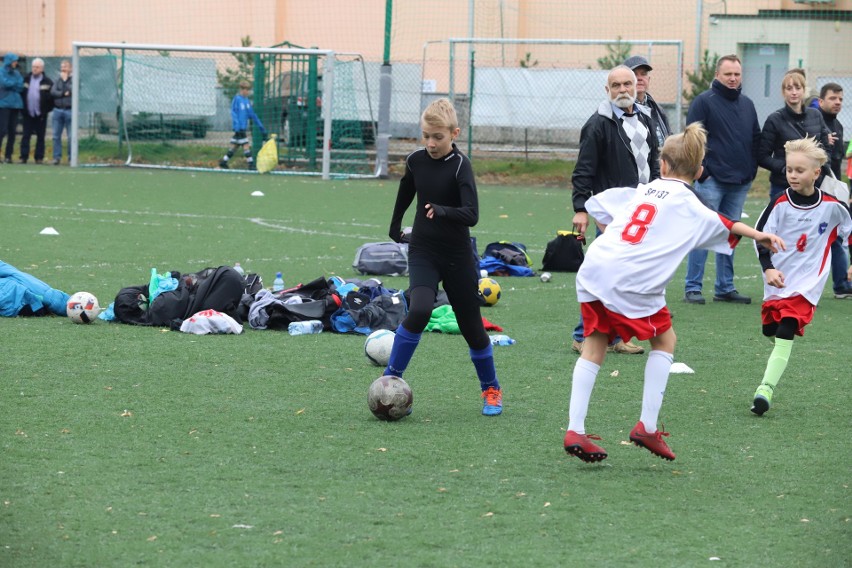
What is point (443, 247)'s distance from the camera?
22.1ft

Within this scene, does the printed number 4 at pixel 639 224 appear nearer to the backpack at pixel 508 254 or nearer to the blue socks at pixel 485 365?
the blue socks at pixel 485 365

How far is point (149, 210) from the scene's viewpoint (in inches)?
719

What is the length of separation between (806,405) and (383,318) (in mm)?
3259

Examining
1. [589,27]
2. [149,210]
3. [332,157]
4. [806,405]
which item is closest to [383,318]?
[806,405]

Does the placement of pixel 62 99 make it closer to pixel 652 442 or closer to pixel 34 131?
pixel 34 131

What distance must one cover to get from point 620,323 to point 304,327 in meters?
3.80

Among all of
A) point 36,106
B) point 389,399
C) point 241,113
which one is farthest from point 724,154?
point 36,106

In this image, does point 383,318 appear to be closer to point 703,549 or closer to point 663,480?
point 663,480

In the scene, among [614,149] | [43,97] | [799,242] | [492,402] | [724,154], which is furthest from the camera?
[43,97]

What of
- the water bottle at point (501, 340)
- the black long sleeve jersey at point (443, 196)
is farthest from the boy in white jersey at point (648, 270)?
the water bottle at point (501, 340)

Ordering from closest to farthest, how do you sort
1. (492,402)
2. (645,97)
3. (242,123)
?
(492,402), (645,97), (242,123)

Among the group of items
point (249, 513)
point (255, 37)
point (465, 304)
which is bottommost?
point (249, 513)

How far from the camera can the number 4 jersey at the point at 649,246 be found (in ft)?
18.7

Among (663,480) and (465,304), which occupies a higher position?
(465,304)
